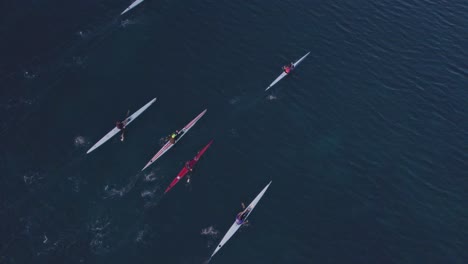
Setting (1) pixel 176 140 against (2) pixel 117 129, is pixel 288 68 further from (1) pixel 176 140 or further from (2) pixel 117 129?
(2) pixel 117 129

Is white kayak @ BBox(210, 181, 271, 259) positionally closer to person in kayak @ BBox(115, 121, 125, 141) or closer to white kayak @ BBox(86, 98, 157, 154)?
person in kayak @ BBox(115, 121, 125, 141)

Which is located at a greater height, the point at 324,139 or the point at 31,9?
the point at 31,9

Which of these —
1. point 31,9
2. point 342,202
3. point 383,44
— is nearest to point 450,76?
point 383,44

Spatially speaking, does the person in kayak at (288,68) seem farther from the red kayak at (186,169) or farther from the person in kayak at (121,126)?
the person in kayak at (121,126)

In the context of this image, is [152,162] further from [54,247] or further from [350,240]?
[350,240]

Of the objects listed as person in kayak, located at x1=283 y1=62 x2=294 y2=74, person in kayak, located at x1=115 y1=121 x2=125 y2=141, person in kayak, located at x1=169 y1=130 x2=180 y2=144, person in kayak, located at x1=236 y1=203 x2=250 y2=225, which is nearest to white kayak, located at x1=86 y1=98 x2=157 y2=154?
person in kayak, located at x1=115 y1=121 x2=125 y2=141

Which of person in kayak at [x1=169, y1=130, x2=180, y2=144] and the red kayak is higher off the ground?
person in kayak at [x1=169, y1=130, x2=180, y2=144]

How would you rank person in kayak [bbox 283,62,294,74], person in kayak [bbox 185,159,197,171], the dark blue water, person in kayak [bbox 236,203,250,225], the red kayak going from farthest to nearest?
person in kayak [bbox 283,62,294,74] → person in kayak [bbox 185,159,197,171] → the red kayak → person in kayak [bbox 236,203,250,225] → the dark blue water

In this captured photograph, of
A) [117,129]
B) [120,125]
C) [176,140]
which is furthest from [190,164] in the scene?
[117,129]
